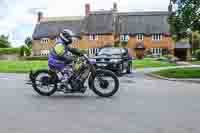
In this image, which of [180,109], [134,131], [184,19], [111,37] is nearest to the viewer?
[134,131]

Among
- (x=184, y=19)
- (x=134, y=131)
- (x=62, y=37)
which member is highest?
(x=184, y=19)

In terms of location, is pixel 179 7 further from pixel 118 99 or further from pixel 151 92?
pixel 118 99

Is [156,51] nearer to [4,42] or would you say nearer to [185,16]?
[4,42]

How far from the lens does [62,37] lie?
35.1 ft

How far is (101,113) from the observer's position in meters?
8.05

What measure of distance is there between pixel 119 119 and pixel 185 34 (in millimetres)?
15386

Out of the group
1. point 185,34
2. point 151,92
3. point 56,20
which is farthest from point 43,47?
point 151,92

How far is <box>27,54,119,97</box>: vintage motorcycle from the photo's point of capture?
10547mm

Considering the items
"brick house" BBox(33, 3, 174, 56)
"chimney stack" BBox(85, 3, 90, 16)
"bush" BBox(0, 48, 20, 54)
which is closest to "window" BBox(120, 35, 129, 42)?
"brick house" BBox(33, 3, 174, 56)

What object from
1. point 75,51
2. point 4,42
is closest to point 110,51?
point 75,51

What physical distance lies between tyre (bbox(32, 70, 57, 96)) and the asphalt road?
0.25 m

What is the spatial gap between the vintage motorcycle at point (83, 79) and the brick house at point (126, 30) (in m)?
53.9

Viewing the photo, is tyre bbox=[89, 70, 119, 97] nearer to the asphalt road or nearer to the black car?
the asphalt road

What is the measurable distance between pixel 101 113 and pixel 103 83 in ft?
8.35
